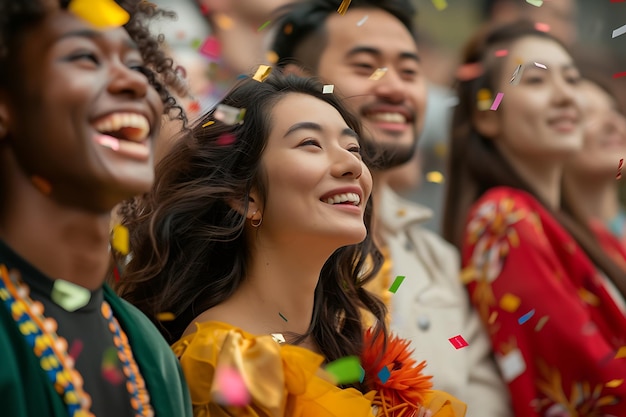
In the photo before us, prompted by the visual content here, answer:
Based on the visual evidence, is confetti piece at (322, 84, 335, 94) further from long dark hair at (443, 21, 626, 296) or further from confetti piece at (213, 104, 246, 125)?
long dark hair at (443, 21, 626, 296)

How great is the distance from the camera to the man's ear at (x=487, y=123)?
Answer: 3484 millimetres

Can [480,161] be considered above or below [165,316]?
above

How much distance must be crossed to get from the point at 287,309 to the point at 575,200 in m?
2.00

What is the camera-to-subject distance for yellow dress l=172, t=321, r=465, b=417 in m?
A: 1.83

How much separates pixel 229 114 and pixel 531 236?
127 centimetres

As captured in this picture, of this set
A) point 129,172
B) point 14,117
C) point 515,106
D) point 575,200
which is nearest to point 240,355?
point 129,172

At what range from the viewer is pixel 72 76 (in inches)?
61.4

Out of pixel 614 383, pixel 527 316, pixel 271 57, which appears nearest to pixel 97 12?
pixel 271 57

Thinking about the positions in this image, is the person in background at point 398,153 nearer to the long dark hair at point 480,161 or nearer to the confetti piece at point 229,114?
Answer: the long dark hair at point 480,161

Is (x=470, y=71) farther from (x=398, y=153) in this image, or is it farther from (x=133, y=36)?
(x=133, y=36)

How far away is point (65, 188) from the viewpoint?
5.18 feet

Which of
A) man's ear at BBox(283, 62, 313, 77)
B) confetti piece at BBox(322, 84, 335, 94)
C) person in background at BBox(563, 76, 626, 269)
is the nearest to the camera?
confetti piece at BBox(322, 84, 335, 94)

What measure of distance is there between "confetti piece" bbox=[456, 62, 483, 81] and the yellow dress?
183 centimetres

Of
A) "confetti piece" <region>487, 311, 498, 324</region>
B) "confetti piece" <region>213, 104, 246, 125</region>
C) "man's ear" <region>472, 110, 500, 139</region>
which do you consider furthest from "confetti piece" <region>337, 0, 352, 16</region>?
"confetti piece" <region>487, 311, 498, 324</region>
